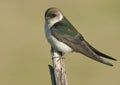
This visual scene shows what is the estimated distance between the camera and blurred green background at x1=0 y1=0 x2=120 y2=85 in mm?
13906

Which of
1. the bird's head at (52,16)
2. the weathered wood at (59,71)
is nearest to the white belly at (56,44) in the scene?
the bird's head at (52,16)

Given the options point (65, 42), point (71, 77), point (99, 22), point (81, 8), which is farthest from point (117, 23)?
point (65, 42)

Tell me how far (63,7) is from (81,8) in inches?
18.9

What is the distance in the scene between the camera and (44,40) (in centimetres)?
1634

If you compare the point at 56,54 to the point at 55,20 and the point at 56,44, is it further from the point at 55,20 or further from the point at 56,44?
the point at 55,20

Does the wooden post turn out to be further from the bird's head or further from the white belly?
the bird's head

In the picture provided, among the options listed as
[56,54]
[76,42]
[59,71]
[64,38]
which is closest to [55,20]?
[64,38]

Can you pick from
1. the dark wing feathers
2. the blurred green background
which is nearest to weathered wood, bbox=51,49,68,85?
the dark wing feathers

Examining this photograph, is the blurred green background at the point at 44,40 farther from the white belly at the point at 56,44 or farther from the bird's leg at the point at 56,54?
the bird's leg at the point at 56,54

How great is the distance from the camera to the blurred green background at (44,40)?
547 inches

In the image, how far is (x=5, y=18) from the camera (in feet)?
60.3

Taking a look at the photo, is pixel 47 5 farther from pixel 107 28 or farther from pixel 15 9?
pixel 107 28

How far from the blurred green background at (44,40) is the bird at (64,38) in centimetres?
391

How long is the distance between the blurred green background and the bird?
12.8 ft
